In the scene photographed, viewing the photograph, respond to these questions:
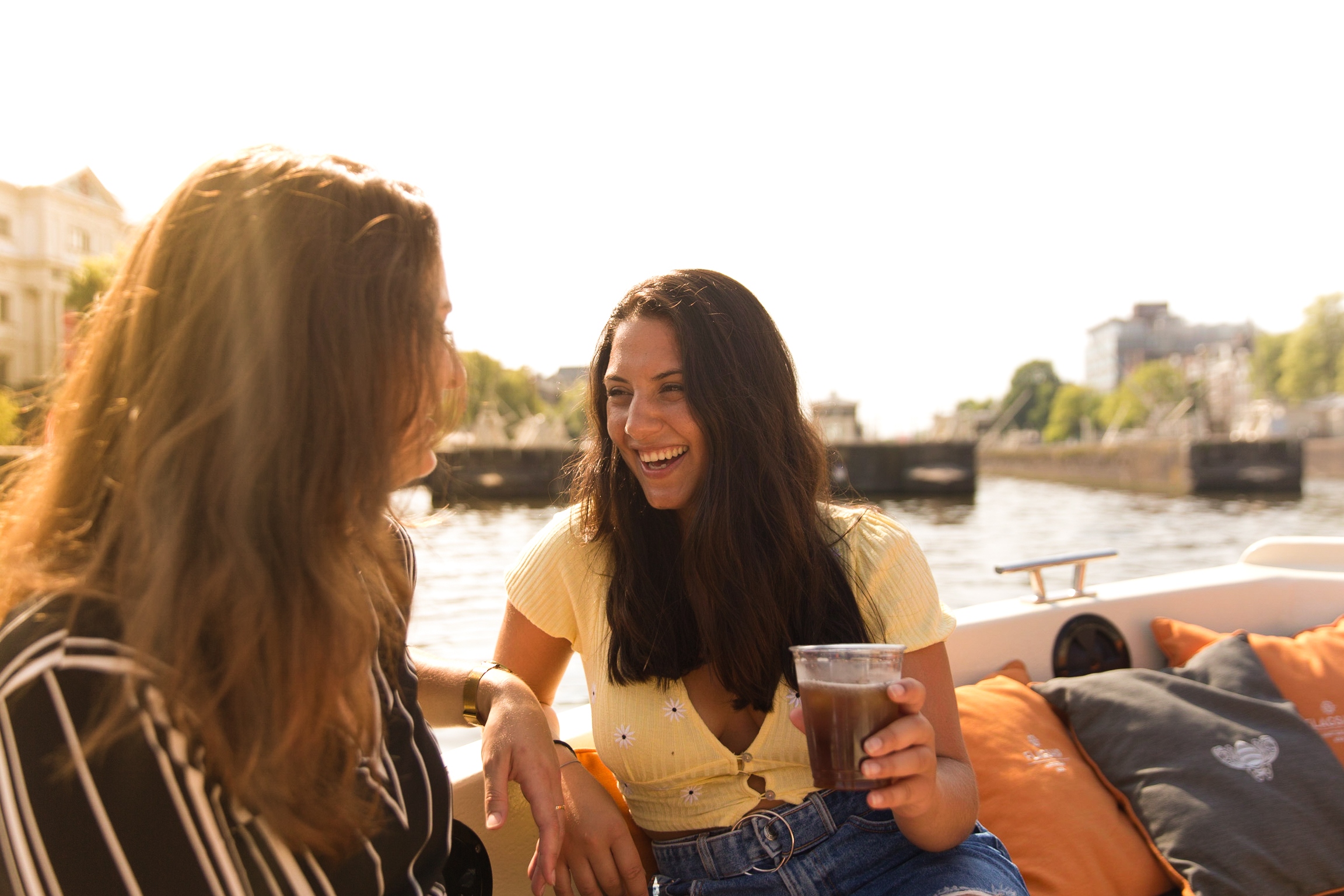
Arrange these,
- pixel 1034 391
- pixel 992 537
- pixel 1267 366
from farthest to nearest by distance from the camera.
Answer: pixel 1034 391 < pixel 1267 366 < pixel 992 537

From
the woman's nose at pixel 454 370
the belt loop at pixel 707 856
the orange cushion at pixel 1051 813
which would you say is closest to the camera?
the woman's nose at pixel 454 370

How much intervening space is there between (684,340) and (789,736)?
2.26 ft

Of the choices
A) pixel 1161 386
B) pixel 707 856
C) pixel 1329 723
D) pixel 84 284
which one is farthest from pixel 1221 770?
pixel 1161 386

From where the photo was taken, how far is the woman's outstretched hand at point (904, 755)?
1.14 meters

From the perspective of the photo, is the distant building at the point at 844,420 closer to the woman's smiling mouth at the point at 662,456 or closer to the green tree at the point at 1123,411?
the green tree at the point at 1123,411

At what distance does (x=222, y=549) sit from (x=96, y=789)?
22cm

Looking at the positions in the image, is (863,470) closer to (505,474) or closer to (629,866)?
(505,474)

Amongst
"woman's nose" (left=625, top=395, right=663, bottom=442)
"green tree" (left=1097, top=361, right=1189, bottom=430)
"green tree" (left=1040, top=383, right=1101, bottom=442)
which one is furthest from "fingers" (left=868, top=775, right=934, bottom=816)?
"green tree" (left=1040, top=383, right=1101, bottom=442)

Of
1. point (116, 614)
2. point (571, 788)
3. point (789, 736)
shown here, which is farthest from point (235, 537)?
point (789, 736)

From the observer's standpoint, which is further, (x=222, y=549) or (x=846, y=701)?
(x=846, y=701)

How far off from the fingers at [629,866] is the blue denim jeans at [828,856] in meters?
→ 0.10

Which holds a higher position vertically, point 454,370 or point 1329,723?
point 454,370

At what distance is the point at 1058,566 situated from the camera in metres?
2.82

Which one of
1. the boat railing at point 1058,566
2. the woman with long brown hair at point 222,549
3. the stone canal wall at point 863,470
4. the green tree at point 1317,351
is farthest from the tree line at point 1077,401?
the woman with long brown hair at point 222,549
